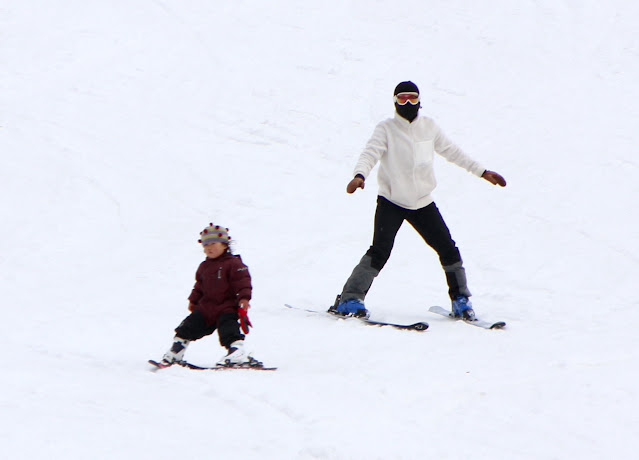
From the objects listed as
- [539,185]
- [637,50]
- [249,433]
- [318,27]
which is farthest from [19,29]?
[249,433]

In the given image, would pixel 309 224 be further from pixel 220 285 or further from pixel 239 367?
pixel 239 367

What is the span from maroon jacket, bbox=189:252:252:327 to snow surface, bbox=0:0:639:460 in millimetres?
514

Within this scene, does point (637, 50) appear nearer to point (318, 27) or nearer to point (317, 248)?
point (318, 27)

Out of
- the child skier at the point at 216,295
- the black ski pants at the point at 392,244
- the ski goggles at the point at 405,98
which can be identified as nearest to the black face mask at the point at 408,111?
the ski goggles at the point at 405,98

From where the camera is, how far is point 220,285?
5867mm

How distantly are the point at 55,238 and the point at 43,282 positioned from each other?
103 centimetres

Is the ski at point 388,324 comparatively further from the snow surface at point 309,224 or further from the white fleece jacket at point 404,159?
the white fleece jacket at point 404,159

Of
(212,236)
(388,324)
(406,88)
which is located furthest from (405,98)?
(212,236)

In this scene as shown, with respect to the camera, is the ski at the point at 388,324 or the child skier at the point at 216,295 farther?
the ski at the point at 388,324

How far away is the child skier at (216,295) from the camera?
5.78 meters

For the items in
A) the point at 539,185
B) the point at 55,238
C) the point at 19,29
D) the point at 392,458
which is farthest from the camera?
the point at 19,29

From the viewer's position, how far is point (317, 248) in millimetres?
9695

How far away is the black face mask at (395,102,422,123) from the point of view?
6969 millimetres

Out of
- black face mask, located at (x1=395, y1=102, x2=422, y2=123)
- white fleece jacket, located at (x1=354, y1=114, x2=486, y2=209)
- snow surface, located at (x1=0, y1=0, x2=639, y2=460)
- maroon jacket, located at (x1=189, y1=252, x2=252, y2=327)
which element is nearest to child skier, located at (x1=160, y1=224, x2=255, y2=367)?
maroon jacket, located at (x1=189, y1=252, x2=252, y2=327)
